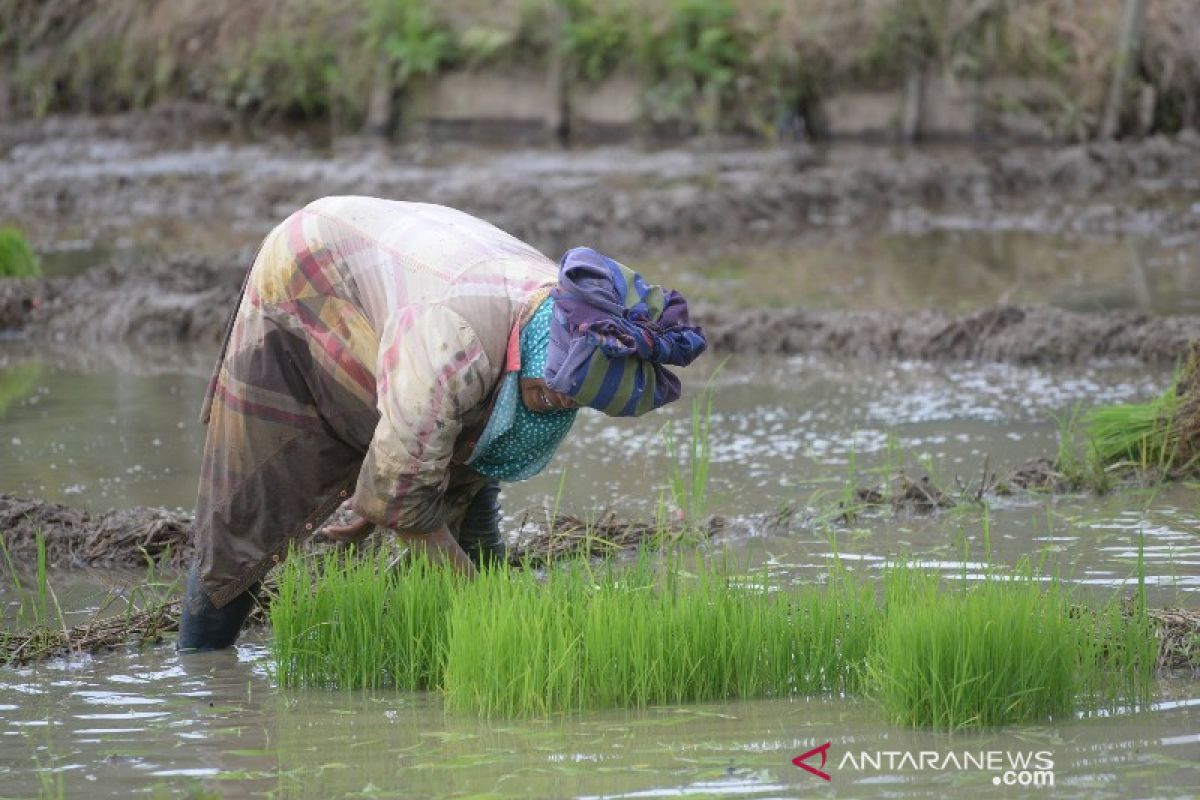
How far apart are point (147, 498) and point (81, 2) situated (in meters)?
21.4

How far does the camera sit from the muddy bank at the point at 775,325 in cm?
884

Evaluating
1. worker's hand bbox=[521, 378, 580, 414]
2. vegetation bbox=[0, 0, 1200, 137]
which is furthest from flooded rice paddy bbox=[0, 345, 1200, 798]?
vegetation bbox=[0, 0, 1200, 137]

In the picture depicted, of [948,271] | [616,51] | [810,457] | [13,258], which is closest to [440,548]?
[810,457]

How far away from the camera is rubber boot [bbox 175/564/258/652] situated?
4402mm

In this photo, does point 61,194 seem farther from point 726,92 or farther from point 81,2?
point 81,2

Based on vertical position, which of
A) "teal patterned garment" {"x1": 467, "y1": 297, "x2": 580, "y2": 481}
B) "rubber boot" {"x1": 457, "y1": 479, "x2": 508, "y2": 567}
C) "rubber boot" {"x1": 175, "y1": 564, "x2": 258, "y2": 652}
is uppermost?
"teal patterned garment" {"x1": 467, "y1": 297, "x2": 580, "y2": 481}

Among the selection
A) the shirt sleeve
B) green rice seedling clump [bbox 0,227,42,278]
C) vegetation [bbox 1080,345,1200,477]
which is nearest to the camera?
the shirt sleeve

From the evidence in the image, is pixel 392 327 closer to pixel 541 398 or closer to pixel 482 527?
pixel 541 398

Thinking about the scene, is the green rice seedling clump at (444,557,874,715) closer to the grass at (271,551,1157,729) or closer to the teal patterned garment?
the grass at (271,551,1157,729)

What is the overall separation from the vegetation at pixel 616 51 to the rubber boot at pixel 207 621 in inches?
655

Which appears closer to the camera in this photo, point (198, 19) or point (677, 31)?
point (677, 31)

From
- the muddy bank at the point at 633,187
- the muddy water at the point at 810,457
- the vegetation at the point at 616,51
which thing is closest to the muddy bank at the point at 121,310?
the muddy water at the point at 810,457

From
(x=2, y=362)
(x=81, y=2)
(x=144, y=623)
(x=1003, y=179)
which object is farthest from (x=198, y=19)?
(x=144, y=623)

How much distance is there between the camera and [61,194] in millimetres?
16969
